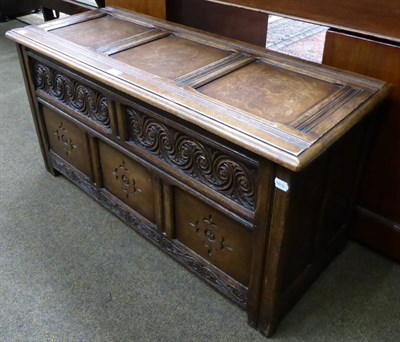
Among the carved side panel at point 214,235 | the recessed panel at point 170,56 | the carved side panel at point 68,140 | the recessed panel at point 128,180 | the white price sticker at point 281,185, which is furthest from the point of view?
the carved side panel at point 68,140

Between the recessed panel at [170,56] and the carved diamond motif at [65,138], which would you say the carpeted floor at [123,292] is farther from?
the recessed panel at [170,56]

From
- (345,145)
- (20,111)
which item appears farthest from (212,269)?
(20,111)

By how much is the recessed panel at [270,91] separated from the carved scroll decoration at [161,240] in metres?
0.57

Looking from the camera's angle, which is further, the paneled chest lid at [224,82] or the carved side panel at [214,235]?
the carved side panel at [214,235]

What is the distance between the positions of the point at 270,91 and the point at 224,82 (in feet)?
0.49

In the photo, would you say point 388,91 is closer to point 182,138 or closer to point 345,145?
point 345,145

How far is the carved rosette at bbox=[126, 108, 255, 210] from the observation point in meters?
1.18

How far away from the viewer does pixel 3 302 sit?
1.47m

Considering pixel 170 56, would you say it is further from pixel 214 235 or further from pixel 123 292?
pixel 123 292

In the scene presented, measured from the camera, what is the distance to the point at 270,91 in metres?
1.26

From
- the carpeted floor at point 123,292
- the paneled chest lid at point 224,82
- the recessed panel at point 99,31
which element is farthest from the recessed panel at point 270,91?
the carpeted floor at point 123,292

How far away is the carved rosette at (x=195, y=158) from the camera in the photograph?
3.88ft

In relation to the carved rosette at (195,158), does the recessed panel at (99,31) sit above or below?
above

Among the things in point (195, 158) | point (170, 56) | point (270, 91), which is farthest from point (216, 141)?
point (170, 56)
